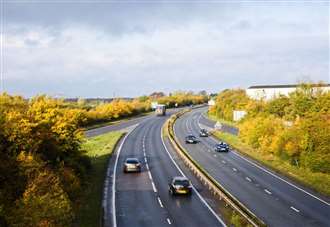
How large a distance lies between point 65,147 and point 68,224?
1277 centimetres

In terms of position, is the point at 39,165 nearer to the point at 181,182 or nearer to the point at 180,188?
the point at 180,188

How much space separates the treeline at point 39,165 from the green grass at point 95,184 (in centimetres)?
68

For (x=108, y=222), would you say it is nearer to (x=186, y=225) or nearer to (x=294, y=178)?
(x=186, y=225)

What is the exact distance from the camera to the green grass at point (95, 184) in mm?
30984

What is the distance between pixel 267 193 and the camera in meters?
39.7

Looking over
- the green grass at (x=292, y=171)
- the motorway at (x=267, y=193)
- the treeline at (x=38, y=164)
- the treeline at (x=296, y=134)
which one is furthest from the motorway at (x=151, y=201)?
the treeline at (x=296, y=134)

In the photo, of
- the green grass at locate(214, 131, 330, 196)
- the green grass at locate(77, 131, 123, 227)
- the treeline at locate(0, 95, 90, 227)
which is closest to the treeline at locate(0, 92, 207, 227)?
the treeline at locate(0, 95, 90, 227)

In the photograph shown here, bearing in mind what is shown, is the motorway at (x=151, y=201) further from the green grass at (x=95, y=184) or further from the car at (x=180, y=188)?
the green grass at (x=95, y=184)

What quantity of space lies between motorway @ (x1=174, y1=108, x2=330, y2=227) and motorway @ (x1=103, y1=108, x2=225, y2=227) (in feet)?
11.6

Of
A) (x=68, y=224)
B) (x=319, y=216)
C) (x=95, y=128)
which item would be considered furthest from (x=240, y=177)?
(x=95, y=128)

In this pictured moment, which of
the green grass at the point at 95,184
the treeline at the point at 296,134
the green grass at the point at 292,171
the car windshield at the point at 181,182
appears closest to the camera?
the green grass at the point at 95,184

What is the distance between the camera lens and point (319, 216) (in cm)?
3172

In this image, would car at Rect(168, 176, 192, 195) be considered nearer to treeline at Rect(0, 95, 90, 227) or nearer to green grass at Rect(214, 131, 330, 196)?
treeline at Rect(0, 95, 90, 227)

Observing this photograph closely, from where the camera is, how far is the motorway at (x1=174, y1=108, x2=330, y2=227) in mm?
31547
